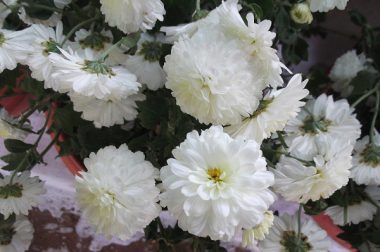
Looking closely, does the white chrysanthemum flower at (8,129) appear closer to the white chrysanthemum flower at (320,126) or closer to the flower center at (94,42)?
the flower center at (94,42)

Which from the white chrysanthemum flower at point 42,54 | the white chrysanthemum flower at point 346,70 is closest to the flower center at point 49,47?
the white chrysanthemum flower at point 42,54

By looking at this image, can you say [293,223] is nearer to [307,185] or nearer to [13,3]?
[307,185]

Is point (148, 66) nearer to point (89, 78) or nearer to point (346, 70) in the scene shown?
point (89, 78)

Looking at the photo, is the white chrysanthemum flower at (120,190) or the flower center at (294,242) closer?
the white chrysanthemum flower at (120,190)

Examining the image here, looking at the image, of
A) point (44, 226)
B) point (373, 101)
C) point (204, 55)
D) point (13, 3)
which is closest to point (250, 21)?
point (204, 55)

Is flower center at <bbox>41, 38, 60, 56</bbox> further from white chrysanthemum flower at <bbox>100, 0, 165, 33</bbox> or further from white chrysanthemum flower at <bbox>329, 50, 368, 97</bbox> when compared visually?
white chrysanthemum flower at <bbox>329, 50, 368, 97</bbox>

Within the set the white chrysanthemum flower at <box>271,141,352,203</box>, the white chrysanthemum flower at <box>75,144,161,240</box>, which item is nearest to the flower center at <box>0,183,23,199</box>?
the white chrysanthemum flower at <box>75,144,161,240</box>

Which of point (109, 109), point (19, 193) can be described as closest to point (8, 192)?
point (19, 193)

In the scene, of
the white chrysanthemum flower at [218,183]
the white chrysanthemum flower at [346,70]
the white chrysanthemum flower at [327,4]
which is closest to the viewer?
the white chrysanthemum flower at [218,183]

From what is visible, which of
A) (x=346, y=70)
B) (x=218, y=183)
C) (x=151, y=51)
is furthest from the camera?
(x=346, y=70)
